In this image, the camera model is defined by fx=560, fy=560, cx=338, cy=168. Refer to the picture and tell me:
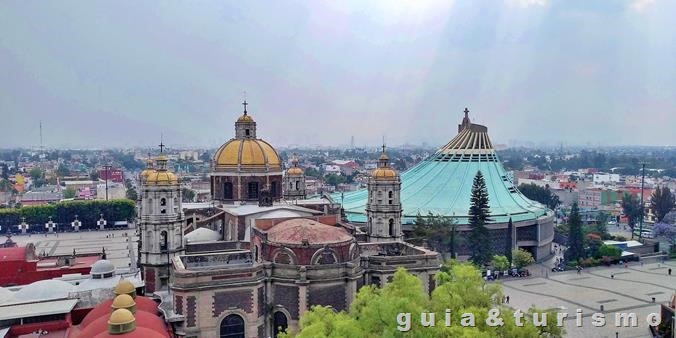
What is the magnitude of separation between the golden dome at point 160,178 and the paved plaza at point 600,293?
2052cm

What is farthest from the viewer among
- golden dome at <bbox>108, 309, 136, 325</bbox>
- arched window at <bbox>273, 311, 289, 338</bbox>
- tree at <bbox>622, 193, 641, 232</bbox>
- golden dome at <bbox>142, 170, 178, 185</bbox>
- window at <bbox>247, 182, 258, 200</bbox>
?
tree at <bbox>622, 193, 641, 232</bbox>

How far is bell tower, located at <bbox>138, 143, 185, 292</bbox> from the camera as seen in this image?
87.3ft

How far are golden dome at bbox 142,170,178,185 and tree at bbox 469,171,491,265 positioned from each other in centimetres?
2480

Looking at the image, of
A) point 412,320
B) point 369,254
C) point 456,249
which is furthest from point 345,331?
point 456,249

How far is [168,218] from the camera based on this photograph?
26859 millimetres

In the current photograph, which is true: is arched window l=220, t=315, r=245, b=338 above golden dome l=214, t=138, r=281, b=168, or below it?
below

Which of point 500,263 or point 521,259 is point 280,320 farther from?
point 521,259

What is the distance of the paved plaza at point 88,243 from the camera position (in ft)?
156

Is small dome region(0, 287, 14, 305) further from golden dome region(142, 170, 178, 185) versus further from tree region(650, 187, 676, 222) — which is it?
tree region(650, 187, 676, 222)

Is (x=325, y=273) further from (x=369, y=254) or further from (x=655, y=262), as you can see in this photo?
(x=655, y=262)

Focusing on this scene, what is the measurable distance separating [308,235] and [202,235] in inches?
381

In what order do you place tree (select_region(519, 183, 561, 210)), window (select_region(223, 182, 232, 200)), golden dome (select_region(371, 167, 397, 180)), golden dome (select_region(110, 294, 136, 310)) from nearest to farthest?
golden dome (select_region(110, 294, 136, 310)) → golden dome (select_region(371, 167, 397, 180)) → window (select_region(223, 182, 232, 200)) → tree (select_region(519, 183, 561, 210))

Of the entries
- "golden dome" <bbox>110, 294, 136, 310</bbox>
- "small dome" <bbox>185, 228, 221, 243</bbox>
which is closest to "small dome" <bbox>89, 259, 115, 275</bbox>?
"small dome" <bbox>185, 228, 221, 243</bbox>

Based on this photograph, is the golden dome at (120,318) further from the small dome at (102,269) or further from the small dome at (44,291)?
the small dome at (102,269)
